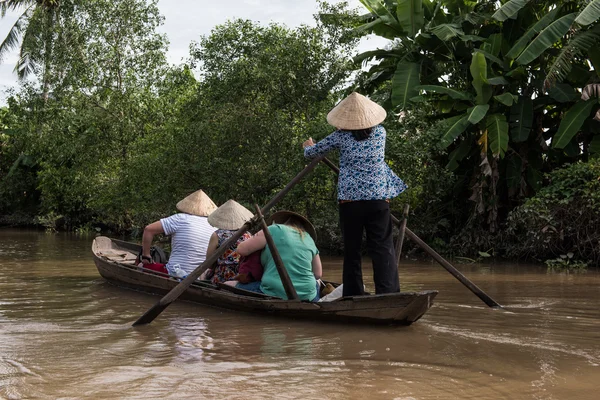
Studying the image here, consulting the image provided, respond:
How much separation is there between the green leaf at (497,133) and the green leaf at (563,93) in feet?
3.49

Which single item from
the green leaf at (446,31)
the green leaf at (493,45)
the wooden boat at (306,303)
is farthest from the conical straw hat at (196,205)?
the green leaf at (493,45)

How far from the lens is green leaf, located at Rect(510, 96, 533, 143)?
12914 mm

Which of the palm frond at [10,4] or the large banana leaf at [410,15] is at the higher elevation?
the palm frond at [10,4]

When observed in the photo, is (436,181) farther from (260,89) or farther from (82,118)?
(82,118)

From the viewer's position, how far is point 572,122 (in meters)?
12.3

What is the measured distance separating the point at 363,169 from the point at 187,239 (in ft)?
9.37

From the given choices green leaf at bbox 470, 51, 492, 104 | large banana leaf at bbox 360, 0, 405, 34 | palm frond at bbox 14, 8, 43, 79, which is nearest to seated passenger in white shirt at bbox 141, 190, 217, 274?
green leaf at bbox 470, 51, 492, 104

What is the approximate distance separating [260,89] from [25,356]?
11284 mm

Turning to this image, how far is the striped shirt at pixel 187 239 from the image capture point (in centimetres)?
834

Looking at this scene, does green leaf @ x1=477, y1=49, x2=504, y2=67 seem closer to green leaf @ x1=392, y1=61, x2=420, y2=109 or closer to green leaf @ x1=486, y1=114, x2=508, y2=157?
green leaf @ x1=486, y1=114, x2=508, y2=157

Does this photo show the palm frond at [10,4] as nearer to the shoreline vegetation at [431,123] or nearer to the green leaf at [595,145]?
the shoreline vegetation at [431,123]

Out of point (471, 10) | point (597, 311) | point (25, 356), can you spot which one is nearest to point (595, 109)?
point (471, 10)

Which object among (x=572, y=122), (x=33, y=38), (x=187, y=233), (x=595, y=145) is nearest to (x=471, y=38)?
(x=572, y=122)

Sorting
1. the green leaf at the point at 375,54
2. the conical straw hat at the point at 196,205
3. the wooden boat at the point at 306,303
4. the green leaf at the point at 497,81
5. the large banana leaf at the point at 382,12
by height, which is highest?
the large banana leaf at the point at 382,12
